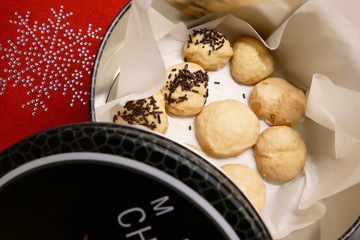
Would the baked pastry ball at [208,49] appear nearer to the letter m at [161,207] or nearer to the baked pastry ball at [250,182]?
the baked pastry ball at [250,182]

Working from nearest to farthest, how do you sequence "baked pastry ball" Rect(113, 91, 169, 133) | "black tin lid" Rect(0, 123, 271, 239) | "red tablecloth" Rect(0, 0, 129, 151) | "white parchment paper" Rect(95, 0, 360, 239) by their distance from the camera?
"black tin lid" Rect(0, 123, 271, 239), "white parchment paper" Rect(95, 0, 360, 239), "baked pastry ball" Rect(113, 91, 169, 133), "red tablecloth" Rect(0, 0, 129, 151)

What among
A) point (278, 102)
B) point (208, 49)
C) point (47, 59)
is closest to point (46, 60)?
point (47, 59)

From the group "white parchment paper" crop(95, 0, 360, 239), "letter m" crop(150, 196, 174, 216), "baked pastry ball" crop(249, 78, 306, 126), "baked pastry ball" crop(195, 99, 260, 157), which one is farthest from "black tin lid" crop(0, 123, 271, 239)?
"baked pastry ball" crop(249, 78, 306, 126)

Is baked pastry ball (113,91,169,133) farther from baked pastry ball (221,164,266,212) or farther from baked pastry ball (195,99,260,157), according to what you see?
baked pastry ball (221,164,266,212)

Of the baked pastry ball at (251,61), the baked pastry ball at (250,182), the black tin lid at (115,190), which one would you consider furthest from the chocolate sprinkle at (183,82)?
the black tin lid at (115,190)

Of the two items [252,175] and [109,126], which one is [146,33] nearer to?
[109,126]
